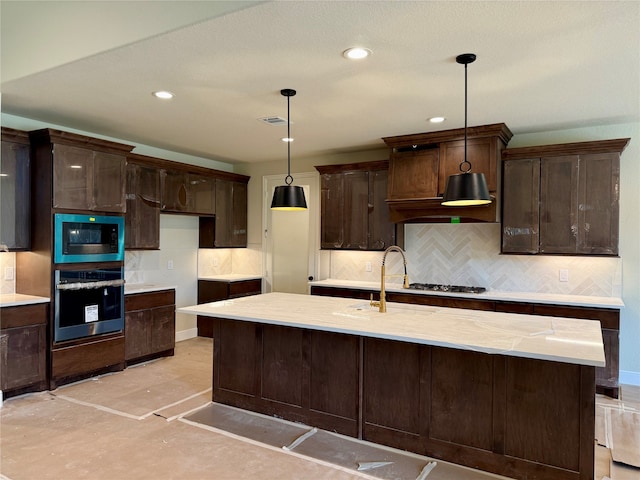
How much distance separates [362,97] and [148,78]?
161cm

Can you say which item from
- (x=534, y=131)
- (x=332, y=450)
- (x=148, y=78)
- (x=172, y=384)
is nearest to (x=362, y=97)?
(x=148, y=78)

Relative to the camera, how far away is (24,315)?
147 inches

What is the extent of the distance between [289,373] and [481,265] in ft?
9.00

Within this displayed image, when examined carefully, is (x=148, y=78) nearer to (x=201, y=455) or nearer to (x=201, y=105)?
(x=201, y=105)

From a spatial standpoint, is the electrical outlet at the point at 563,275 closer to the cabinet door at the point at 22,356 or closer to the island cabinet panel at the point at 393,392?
the island cabinet panel at the point at 393,392

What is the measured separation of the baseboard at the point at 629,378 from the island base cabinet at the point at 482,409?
8.18ft

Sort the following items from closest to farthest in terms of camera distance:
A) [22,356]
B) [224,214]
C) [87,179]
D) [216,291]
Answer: [22,356] < [87,179] < [216,291] < [224,214]

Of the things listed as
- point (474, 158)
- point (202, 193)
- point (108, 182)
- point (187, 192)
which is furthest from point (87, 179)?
point (474, 158)

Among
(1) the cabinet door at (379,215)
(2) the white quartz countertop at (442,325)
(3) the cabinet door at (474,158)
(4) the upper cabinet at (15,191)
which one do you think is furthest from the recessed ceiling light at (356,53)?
(4) the upper cabinet at (15,191)

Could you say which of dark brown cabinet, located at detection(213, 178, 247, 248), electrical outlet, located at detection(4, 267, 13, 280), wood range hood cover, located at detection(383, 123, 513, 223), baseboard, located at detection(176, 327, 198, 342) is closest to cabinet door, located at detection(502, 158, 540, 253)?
wood range hood cover, located at detection(383, 123, 513, 223)

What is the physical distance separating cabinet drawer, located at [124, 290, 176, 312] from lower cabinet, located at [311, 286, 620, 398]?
2610mm

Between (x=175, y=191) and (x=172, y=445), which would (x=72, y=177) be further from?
(x=172, y=445)

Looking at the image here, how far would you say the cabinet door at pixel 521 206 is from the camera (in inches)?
174

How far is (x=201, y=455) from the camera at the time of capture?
279cm
